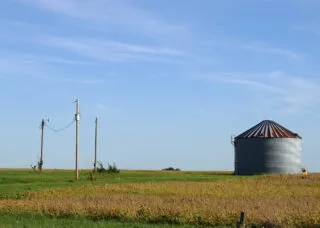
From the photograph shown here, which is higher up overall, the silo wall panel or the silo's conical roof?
the silo's conical roof

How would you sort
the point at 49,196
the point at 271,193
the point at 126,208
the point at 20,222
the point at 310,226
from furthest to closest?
the point at 271,193 → the point at 49,196 → the point at 126,208 → the point at 20,222 → the point at 310,226

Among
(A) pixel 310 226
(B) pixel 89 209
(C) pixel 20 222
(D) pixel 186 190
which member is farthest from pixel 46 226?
(D) pixel 186 190

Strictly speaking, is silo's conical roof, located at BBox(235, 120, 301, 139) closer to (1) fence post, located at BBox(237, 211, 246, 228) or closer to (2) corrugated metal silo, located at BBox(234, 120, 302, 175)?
(2) corrugated metal silo, located at BBox(234, 120, 302, 175)

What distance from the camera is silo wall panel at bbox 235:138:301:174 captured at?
85.8 meters

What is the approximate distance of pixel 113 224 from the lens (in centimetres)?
2419

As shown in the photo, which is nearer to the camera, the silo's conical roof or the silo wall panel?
the silo wall panel

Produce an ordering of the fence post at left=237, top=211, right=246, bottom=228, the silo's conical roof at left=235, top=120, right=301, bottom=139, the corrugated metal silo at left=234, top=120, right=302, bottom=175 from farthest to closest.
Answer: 1. the silo's conical roof at left=235, top=120, right=301, bottom=139
2. the corrugated metal silo at left=234, top=120, right=302, bottom=175
3. the fence post at left=237, top=211, right=246, bottom=228

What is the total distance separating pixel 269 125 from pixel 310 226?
6811 centimetres

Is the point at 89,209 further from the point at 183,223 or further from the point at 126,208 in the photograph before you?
the point at 183,223

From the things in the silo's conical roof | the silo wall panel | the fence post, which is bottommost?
the fence post

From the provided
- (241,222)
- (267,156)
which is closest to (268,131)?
(267,156)

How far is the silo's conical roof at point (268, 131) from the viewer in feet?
284

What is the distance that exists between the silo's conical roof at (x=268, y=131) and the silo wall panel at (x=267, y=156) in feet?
1.93

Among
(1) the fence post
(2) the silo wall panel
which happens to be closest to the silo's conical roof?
(2) the silo wall panel
